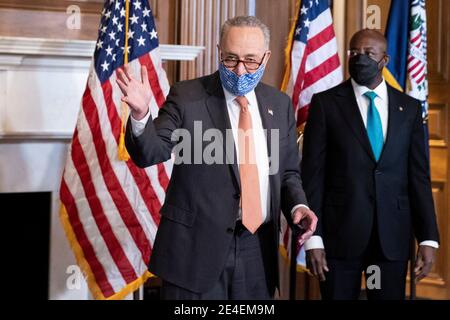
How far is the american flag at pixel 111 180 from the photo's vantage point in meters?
3.10

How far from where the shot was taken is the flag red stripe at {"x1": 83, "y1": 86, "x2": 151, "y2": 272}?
309 cm

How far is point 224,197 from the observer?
2092mm

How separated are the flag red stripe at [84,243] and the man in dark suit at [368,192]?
0.95 m

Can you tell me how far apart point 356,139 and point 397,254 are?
49cm

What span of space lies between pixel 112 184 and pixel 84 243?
11.7 inches

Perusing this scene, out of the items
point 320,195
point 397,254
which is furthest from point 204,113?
point 397,254

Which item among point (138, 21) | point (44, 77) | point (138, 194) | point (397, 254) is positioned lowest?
point (397, 254)

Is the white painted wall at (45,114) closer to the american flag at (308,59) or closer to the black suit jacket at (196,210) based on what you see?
the american flag at (308,59)

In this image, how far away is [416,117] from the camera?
297cm

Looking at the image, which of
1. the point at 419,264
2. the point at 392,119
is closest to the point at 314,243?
the point at 419,264

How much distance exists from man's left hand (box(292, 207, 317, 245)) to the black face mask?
105cm

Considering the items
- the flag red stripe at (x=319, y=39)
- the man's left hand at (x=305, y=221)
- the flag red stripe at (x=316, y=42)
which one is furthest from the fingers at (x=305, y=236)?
the flag red stripe at (x=319, y=39)

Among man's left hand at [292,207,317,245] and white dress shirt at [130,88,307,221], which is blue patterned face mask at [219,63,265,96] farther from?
man's left hand at [292,207,317,245]

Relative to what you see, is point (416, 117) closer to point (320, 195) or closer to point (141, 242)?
point (320, 195)
